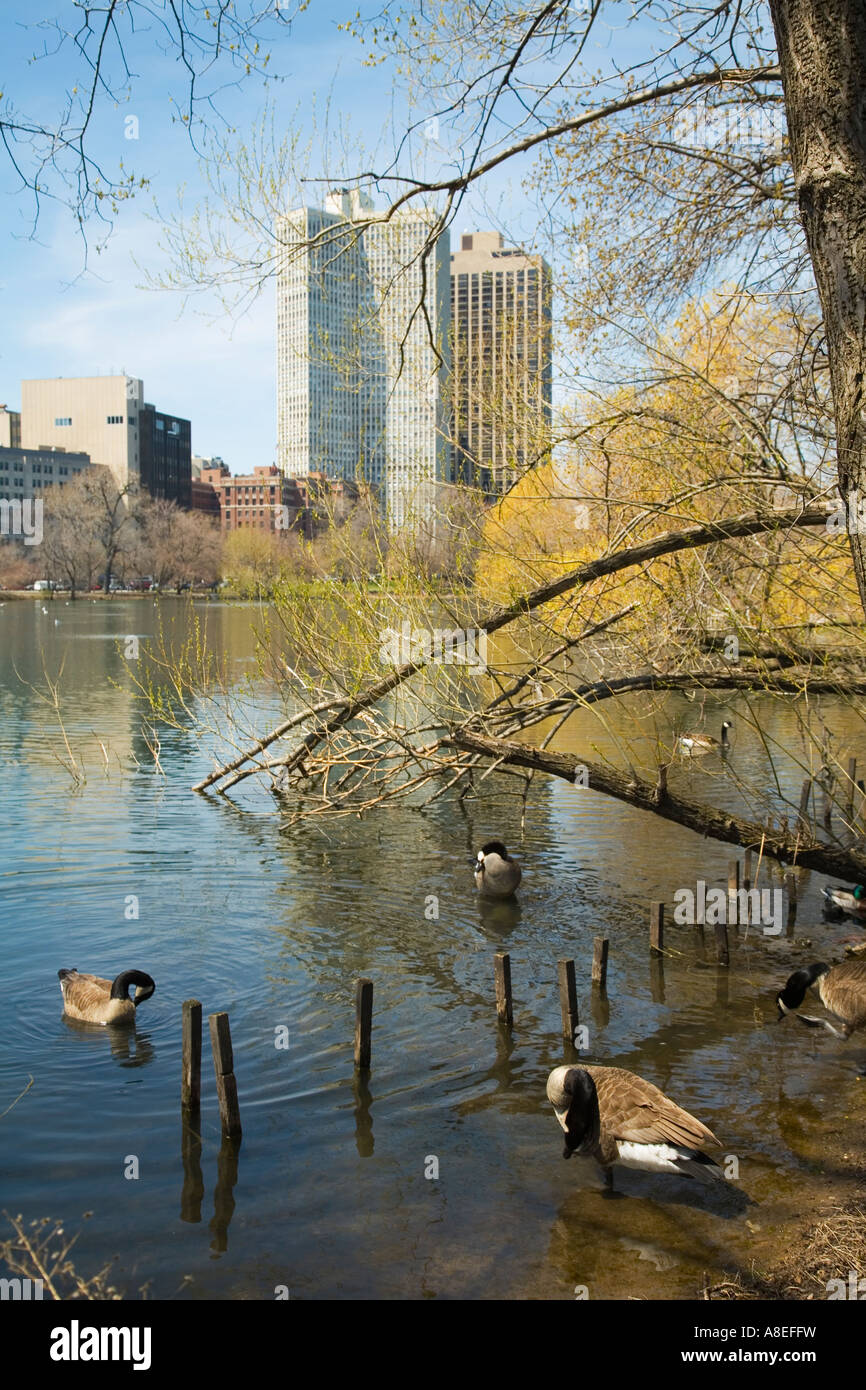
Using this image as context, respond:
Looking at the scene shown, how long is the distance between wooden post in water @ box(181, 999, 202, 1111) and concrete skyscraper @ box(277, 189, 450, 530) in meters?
5.90

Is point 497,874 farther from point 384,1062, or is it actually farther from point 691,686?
point 384,1062

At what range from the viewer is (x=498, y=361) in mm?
11273

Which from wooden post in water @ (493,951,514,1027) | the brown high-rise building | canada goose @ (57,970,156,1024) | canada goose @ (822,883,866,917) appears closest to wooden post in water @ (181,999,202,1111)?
canada goose @ (57,970,156,1024)

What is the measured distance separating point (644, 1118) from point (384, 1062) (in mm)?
2995

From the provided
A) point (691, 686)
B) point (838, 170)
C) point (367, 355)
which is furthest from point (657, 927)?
point (838, 170)

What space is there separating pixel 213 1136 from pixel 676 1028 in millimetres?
4835

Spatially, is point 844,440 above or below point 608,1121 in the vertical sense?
above

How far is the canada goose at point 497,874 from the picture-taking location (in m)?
14.9

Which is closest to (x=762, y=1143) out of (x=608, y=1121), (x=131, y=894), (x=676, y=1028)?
(x=608, y=1121)

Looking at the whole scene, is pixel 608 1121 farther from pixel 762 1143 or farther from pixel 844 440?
pixel 844 440

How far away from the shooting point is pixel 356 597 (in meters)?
12.1

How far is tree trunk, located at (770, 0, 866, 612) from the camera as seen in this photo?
4.97 metres

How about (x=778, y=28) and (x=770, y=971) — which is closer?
(x=778, y=28)

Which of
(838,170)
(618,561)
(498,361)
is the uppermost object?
(498,361)
